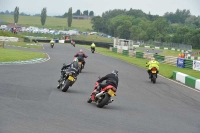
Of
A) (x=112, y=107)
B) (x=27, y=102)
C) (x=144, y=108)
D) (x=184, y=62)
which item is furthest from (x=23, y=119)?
(x=184, y=62)

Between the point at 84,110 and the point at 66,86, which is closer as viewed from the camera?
the point at 84,110

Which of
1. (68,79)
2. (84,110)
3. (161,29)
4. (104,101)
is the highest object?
(161,29)

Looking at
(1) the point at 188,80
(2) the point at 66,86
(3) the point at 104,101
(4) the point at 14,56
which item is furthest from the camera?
(4) the point at 14,56

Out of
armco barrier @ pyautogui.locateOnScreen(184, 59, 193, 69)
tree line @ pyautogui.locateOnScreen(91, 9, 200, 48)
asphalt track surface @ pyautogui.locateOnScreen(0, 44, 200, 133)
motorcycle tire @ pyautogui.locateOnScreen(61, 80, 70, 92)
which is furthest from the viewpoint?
tree line @ pyautogui.locateOnScreen(91, 9, 200, 48)

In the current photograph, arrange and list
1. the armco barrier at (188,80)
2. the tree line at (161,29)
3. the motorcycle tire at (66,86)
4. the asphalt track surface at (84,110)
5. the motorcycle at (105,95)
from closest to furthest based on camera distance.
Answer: the asphalt track surface at (84,110) < the motorcycle at (105,95) < the motorcycle tire at (66,86) < the armco barrier at (188,80) < the tree line at (161,29)

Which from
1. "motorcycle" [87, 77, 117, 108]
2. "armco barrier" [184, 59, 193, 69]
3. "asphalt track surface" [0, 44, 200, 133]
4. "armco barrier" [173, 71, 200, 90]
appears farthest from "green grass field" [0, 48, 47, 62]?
"motorcycle" [87, 77, 117, 108]

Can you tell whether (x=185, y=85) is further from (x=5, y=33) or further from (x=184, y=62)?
(x=5, y=33)

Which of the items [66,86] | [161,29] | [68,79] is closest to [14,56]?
[66,86]

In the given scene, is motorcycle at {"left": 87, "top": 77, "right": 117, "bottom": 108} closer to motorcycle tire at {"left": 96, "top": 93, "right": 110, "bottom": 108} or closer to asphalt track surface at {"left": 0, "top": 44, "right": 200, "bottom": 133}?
motorcycle tire at {"left": 96, "top": 93, "right": 110, "bottom": 108}

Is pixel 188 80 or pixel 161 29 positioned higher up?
pixel 161 29

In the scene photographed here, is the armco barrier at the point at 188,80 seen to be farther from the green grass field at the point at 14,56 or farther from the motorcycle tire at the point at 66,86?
the green grass field at the point at 14,56

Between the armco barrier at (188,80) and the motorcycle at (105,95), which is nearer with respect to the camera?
the motorcycle at (105,95)

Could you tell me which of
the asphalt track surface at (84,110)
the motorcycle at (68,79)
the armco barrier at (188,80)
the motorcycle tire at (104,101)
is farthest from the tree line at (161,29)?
the motorcycle tire at (104,101)

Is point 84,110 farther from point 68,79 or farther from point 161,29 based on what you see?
point 161,29
